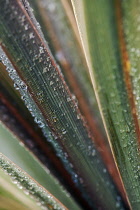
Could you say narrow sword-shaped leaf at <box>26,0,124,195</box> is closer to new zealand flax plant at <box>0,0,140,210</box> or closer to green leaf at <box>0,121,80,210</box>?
new zealand flax plant at <box>0,0,140,210</box>

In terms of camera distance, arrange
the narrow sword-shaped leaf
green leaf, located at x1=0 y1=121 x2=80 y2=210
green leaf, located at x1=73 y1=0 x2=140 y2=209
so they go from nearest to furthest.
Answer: green leaf, located at x1=73 y1=0 x2=140 y2=209 < green leaf, located at x1=0 y1=121 x2=80 y2=210 < the narrow sword-shaped leaf

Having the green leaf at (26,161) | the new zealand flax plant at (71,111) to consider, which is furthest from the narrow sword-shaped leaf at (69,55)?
the green leaf at (26,161)

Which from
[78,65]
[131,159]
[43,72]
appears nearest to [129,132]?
[131,159]

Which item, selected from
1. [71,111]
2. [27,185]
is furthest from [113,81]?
[27,185]

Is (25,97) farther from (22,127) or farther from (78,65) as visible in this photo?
(78,65)

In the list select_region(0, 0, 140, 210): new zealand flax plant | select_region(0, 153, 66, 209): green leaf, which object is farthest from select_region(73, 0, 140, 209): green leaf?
select_region(0, 153, 66, 209): green leaf

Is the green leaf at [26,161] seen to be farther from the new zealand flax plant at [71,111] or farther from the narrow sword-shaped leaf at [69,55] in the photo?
the narrow sword-shaped leaf at [69,55]

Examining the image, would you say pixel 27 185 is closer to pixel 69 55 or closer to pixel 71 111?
pixel 71 111
